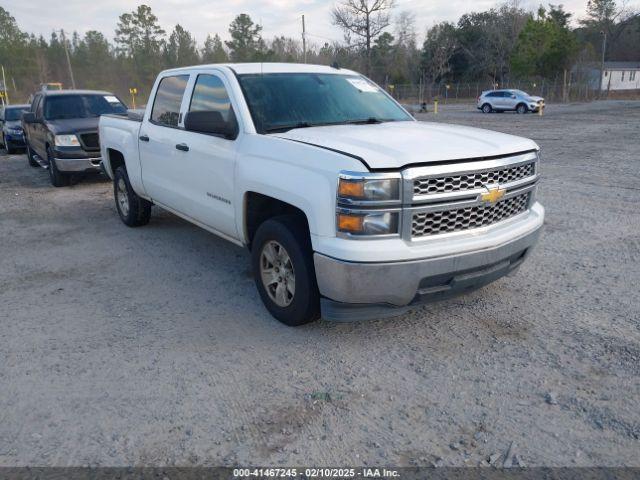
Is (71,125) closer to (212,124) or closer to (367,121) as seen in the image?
(212,124)

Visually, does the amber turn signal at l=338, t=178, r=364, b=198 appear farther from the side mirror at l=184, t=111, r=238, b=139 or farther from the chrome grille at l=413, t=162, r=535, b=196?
the side mirror at l=184, t=111, r=238, b=139

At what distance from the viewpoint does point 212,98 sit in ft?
15.8

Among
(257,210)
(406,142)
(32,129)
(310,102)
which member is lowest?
(257,210)

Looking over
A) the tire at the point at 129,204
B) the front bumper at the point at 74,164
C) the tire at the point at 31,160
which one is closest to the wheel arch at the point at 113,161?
the tire at the point at 129,204

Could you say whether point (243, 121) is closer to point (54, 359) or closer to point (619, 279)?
point (54, 359)

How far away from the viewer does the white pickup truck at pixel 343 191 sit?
3.32 meters

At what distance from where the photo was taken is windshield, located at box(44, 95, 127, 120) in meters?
10.9

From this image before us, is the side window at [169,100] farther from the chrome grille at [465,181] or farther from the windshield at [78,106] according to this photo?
the windshield at [78,106]

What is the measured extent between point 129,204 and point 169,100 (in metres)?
1.90

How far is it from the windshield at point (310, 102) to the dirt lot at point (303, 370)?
1.58 metres

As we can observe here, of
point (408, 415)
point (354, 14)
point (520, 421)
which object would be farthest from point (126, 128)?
point (354, 14)

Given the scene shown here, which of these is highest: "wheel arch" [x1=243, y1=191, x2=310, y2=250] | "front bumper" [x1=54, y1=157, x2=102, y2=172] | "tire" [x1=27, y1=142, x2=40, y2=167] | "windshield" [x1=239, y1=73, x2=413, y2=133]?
"windshield" [x1=239, y1=73, x2=413, y2=133]

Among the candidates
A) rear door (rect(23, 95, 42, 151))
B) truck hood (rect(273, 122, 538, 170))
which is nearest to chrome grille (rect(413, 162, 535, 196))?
truck hood (rect(273, 122, 538, 170))

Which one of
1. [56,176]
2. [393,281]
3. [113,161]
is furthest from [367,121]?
[56,176]
